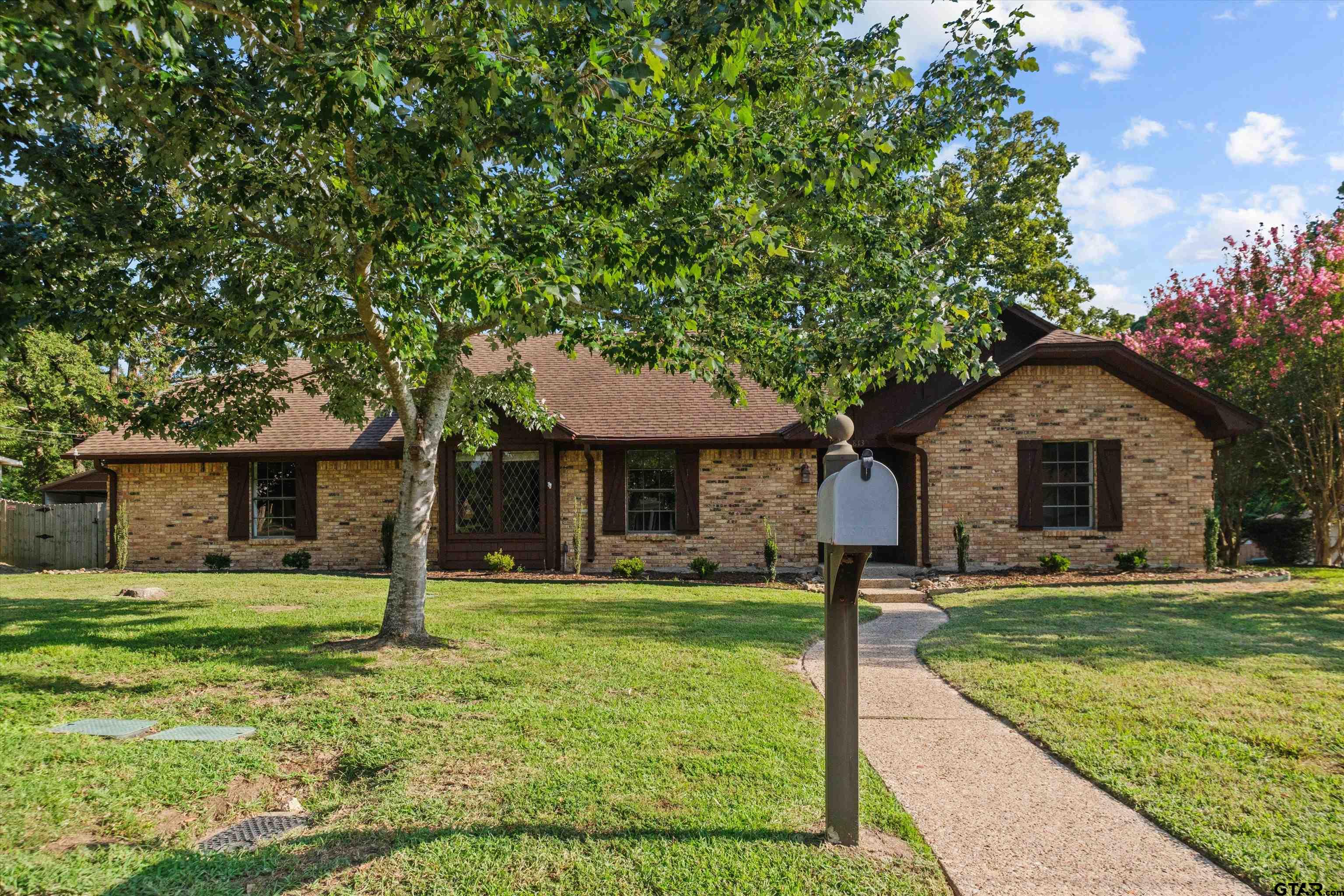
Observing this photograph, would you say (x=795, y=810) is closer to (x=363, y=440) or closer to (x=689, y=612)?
(x=689, y=612)

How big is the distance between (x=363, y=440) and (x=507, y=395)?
7622 mm

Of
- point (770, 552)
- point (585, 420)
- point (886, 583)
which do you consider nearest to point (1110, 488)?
point (886, 583)

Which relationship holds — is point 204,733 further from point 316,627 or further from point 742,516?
point 742,516

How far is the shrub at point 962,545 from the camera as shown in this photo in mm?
15250

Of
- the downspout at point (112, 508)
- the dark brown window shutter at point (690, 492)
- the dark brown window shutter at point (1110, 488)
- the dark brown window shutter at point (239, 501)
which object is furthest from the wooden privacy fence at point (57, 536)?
the dark brown window shutter at point (1110, 488)

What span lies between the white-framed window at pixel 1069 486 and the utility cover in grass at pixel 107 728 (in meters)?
Answer: 14.9

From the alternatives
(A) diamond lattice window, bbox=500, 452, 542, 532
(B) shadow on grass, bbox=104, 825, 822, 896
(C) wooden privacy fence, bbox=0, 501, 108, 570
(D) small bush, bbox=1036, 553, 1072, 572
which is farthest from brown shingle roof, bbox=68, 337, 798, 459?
(B) shadow on grass, bbox=104, 825, 822, 896

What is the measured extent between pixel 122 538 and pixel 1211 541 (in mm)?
21373

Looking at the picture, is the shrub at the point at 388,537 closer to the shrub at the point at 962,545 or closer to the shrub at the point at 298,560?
the shrub at the point at 298,560

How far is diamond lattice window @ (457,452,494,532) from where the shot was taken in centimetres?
1658

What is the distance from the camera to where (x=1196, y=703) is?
602 centimetres

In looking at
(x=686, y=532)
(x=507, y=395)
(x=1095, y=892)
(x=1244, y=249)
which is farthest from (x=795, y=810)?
(x=1244, y=249)

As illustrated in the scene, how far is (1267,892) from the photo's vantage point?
330 cm

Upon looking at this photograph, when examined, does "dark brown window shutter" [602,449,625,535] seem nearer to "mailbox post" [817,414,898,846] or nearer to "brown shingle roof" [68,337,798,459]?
"brown shingle roof" [68,337,798,459]
